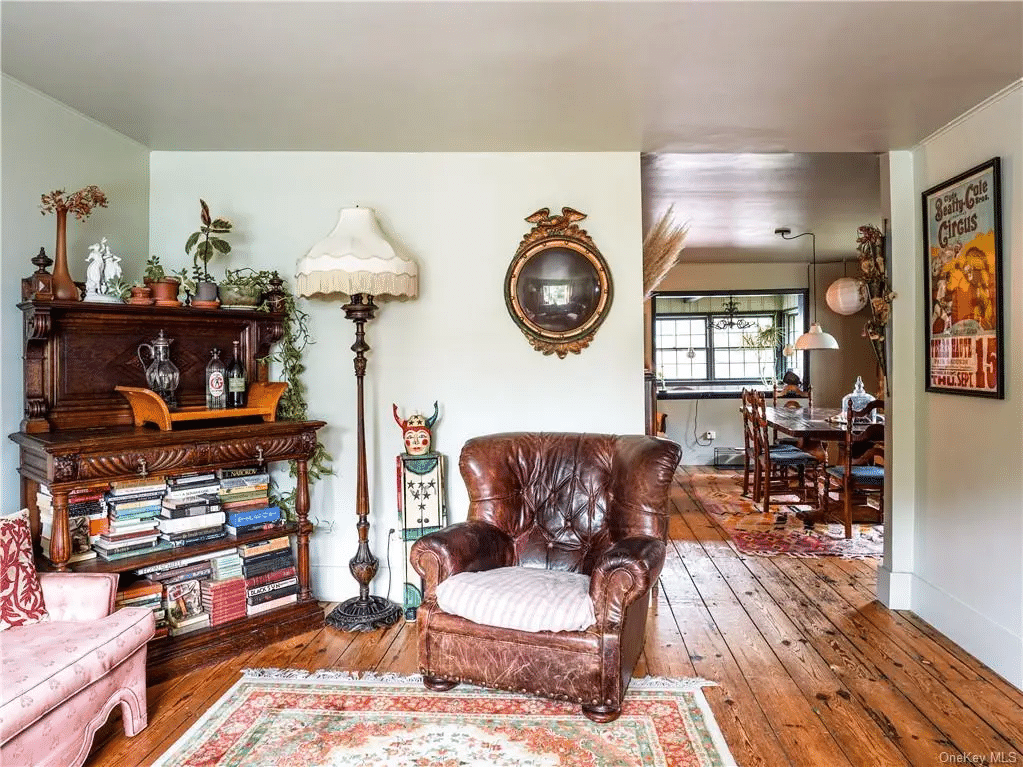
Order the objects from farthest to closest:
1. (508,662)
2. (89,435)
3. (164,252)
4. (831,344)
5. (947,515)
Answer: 1. (831,344)
2. (164,252)
3. (947,515)
4. (89,435)
5. (508,662)

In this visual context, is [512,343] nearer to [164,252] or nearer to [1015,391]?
[164,252]

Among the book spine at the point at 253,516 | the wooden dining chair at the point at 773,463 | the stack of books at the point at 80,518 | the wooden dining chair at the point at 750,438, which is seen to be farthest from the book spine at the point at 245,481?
the wooden dining chair at the point at 750,438

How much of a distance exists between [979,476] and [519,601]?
2154mm

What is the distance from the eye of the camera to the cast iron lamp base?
128 inches

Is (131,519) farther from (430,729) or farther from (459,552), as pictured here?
(430,729)

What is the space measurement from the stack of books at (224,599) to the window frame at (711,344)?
6.03m

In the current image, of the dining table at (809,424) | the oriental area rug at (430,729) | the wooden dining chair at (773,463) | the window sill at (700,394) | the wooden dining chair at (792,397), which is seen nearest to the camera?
the oriental area rug at (430,729)

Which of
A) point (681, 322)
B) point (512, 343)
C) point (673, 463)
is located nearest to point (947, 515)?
point (673, 463)

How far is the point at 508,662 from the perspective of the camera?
2410mm

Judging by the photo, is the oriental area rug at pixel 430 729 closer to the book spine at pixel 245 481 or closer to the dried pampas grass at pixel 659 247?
the book spine at pixel 245 481

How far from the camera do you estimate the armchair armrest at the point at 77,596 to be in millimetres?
2281

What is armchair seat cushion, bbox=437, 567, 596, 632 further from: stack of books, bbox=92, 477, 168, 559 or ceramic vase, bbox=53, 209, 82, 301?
ceramic vase, bbox=53, 209, 82, 301

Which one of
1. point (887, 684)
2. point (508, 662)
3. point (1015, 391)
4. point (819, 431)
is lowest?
point (887, 684)

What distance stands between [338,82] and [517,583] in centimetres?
206
